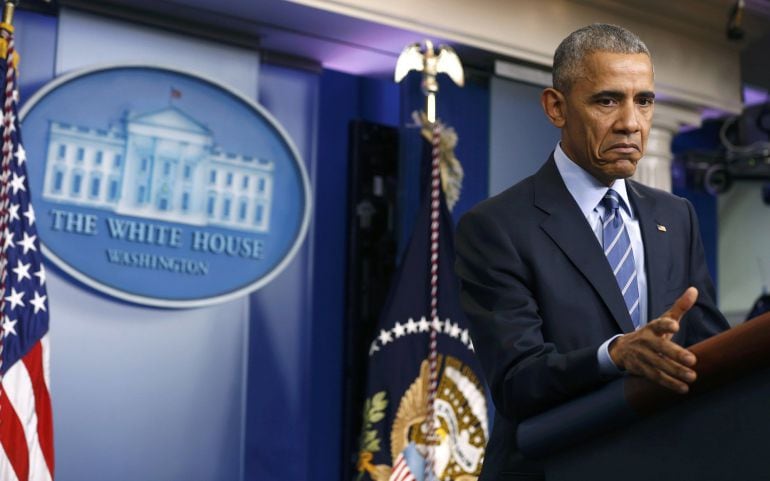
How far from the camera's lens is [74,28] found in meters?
4.50

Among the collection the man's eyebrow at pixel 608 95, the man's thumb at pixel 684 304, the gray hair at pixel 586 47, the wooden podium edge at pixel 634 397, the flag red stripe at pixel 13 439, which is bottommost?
the flag red stripe at pixel 13 439

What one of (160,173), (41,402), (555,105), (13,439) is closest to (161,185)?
(160,173)

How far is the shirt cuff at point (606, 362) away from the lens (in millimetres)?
1277

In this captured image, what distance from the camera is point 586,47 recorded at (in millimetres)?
1579

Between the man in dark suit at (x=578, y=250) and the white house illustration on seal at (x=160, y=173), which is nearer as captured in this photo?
the man in dark suit at (x=578, y=250)

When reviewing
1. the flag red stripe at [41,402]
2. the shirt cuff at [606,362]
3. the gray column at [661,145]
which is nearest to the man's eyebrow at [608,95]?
the shirt cuff at [606,362]

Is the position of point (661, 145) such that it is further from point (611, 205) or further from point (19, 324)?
point (611, 205)

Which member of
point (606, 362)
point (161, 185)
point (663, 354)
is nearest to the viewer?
point (663, 354)

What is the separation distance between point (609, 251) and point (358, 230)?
3711mm

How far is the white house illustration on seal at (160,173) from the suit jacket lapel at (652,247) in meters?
3.15

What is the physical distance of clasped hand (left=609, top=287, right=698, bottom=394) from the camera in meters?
1.14

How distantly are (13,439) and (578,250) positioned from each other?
2.65m

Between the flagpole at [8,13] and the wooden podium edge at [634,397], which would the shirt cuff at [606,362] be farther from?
the flagpole at [8,13]

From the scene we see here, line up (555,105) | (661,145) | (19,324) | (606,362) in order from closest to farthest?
1. (606,362)
2. (555,105)
3. (19,324)
4. (661,145)
